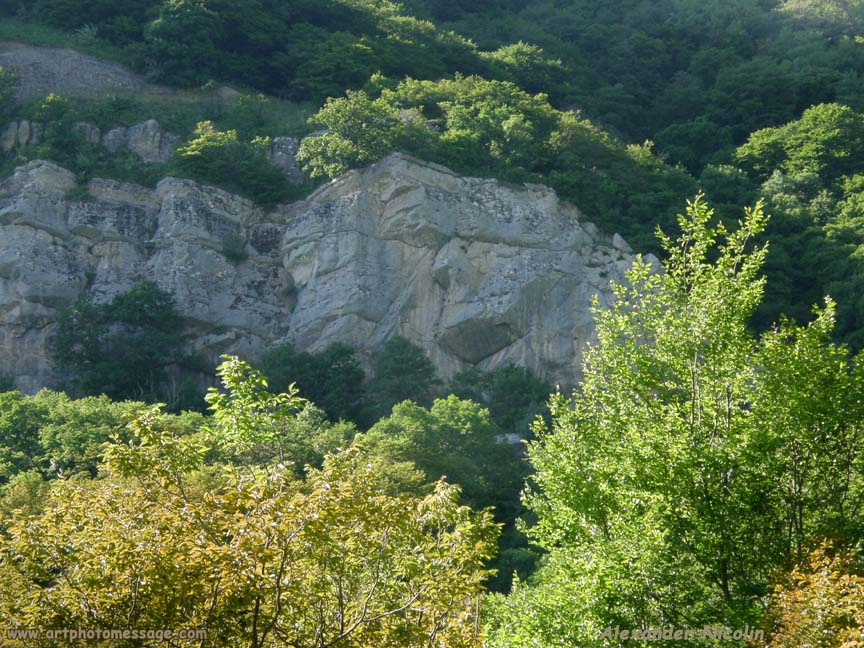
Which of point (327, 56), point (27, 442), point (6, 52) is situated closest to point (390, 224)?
point (327, 56)

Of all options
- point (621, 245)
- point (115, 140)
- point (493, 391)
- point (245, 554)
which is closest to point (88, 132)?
point (115, 140)

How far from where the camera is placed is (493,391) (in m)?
42.1

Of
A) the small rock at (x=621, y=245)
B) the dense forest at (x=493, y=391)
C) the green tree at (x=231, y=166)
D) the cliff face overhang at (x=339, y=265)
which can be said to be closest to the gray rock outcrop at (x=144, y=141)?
the dense forest at (x=493, y=391)

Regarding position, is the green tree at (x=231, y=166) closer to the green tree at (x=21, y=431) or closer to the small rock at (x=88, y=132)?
the small rock at (x=88, y=132)

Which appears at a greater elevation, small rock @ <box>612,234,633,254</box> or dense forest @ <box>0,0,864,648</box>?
dense forest @ <box>0,0,864,648</box>

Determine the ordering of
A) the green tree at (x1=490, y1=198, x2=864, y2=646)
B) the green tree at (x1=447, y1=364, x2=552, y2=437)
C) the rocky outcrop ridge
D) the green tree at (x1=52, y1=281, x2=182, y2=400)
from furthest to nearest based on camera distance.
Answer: the rocky outcrop ridge < the green tree at (x1=52, y1=281, x2=182, y2=400) < the green tree at (x1=447, y1=364, x2=552, y2=437) < the green tree at (x1=490, y1=198, x2=864, y2=646)

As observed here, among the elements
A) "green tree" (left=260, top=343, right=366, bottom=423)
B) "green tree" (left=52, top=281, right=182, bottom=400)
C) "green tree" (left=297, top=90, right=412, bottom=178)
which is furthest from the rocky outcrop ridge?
"green tree" (left=260, top=343, right=366, bottom=423)

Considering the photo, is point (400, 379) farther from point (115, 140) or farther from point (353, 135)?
point (115, 140)

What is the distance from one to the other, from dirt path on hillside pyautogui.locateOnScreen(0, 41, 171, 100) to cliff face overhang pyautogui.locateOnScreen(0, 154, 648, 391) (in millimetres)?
6735

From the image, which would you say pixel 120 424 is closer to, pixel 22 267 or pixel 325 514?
pixel 22 267

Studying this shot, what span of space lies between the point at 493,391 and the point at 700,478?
2825 cm

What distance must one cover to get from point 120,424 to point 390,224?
16425mm

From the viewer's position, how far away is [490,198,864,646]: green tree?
1329 cm

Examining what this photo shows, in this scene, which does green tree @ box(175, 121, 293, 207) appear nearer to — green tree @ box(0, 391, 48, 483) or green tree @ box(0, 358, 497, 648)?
green tree @ box(0, 391, 48, 483)
